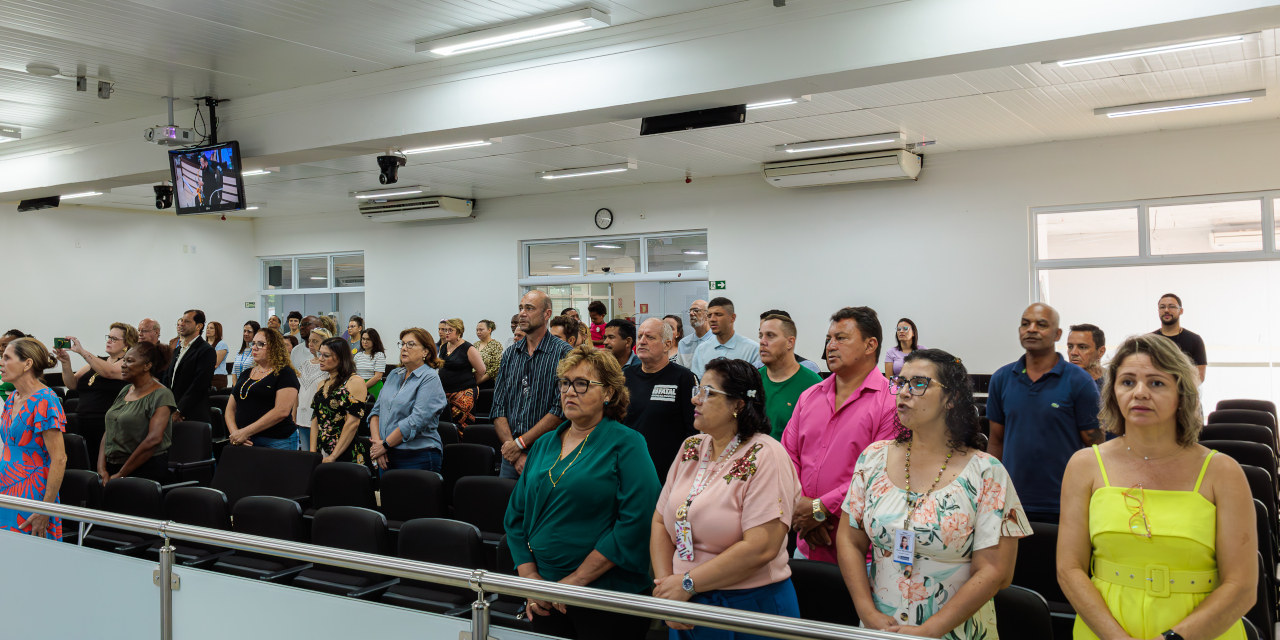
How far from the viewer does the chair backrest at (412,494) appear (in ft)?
13.7

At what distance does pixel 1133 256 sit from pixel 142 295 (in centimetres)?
1380

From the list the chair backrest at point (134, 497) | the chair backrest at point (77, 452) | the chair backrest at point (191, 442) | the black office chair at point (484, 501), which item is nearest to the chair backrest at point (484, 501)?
the black office chair at point (484, 501)

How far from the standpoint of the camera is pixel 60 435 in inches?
157

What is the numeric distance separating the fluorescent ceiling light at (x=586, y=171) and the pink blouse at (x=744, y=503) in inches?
289

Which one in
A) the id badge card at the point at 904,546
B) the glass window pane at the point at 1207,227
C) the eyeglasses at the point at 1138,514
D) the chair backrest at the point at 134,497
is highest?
the glass window pane at the point at 1207,227

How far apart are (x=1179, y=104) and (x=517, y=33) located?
221 inches

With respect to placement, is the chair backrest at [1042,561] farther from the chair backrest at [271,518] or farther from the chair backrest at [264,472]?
the chair backrest at [264,472]

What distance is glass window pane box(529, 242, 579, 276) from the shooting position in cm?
1202

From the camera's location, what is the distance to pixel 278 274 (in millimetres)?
14695

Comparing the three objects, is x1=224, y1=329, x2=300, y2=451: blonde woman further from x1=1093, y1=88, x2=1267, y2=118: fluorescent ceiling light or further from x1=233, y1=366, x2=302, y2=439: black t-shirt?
x1=1093, y1=88, x2=1267, y2=118: fluorescent ceiling light

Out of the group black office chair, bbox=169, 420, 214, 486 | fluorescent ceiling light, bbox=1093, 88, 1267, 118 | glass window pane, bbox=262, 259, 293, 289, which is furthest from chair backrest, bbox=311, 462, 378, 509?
glass window pane, bbox=262, 259, 293, 289

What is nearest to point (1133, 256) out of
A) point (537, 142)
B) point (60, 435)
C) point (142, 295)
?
point (537, 142)

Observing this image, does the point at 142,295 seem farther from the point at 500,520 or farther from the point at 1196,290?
the point at 1196,290

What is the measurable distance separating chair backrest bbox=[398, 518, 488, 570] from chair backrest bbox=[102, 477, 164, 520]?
6.31 feet
